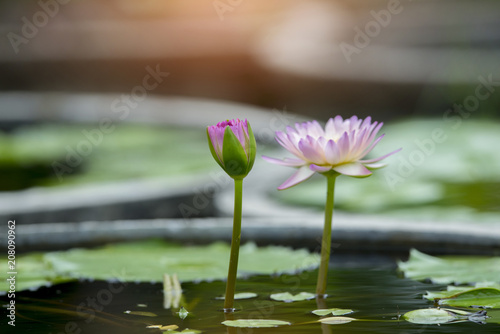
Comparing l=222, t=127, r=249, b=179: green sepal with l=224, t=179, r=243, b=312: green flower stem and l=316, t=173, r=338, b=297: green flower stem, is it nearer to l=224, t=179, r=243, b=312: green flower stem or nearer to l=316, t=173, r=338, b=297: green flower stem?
l=224, t=179, r=243, b=312: green flower stem

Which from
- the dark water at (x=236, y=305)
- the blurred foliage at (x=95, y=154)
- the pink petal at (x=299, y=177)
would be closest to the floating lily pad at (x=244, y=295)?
the dark water at (x=236, y=305)

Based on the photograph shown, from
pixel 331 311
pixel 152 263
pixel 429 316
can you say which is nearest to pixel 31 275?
pixel 152 263

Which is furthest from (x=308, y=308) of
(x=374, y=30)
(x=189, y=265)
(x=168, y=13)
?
(x=168, y=13)

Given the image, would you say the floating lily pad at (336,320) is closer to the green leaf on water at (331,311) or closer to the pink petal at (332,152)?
the green leaf on water at (331,311)

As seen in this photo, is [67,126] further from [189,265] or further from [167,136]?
[189,265]

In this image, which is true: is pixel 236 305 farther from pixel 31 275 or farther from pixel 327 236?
pixel 31 275

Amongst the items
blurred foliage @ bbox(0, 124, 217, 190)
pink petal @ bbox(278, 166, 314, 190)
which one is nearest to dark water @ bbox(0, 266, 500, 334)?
pink petal @ bbox(278, 166, 314, 190)
